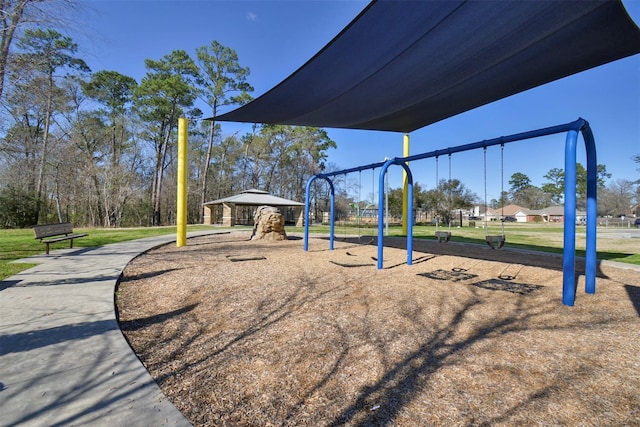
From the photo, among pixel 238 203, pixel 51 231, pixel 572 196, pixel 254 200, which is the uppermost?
pixel 254 200

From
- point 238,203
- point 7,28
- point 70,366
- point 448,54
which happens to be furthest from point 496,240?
point 238,203

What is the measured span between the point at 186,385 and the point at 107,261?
15.9 ft

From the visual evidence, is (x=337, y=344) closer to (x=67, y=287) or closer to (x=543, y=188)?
(x=67, y=287)

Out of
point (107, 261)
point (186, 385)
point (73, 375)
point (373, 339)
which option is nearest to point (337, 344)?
point (373, 339)

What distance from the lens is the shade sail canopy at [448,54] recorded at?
340 centimetres

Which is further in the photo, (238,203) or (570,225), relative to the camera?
(238,203)

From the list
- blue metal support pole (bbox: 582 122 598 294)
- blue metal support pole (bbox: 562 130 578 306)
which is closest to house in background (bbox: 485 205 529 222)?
blue metal support pole (bbox: 582 122 598 294)

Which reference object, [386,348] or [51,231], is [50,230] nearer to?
[51,231]

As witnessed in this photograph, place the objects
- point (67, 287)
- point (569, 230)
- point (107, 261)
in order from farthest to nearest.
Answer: point (107, 261) → point (67, 287) → point (569, 230)

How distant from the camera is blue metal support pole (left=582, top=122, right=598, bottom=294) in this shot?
13.3ft

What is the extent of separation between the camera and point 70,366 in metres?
2.04

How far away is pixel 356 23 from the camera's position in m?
3.78

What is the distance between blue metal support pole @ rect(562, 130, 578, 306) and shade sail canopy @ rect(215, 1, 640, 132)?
117 centimetres

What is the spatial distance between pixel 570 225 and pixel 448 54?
2.60 meters
